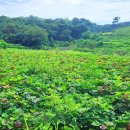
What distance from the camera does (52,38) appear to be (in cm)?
6050

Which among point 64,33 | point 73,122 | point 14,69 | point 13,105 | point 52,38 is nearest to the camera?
point 73,122

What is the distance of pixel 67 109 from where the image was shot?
→ 12.2 ft

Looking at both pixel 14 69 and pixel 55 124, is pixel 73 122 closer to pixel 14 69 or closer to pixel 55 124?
pixel 55 124

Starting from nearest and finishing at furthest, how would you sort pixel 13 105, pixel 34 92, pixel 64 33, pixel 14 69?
pixel 13 105
pixel 34 92
pixel 14 69
pixel 64 33

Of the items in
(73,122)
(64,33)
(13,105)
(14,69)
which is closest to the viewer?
(73,122)

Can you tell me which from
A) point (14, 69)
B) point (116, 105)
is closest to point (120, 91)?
point (116, 105)

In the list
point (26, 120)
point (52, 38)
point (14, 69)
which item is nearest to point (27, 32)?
point (52, 38)

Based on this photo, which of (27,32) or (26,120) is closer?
(26,120)

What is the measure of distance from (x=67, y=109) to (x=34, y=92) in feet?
3.74

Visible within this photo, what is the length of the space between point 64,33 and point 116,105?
61772 millimetres

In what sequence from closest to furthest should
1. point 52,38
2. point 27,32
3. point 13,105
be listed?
point 13,105 < point 27,32 < point 52,38

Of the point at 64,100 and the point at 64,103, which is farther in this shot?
the point at 64,100

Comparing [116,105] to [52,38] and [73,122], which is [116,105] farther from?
[52,38]

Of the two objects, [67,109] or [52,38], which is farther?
[52,38]
